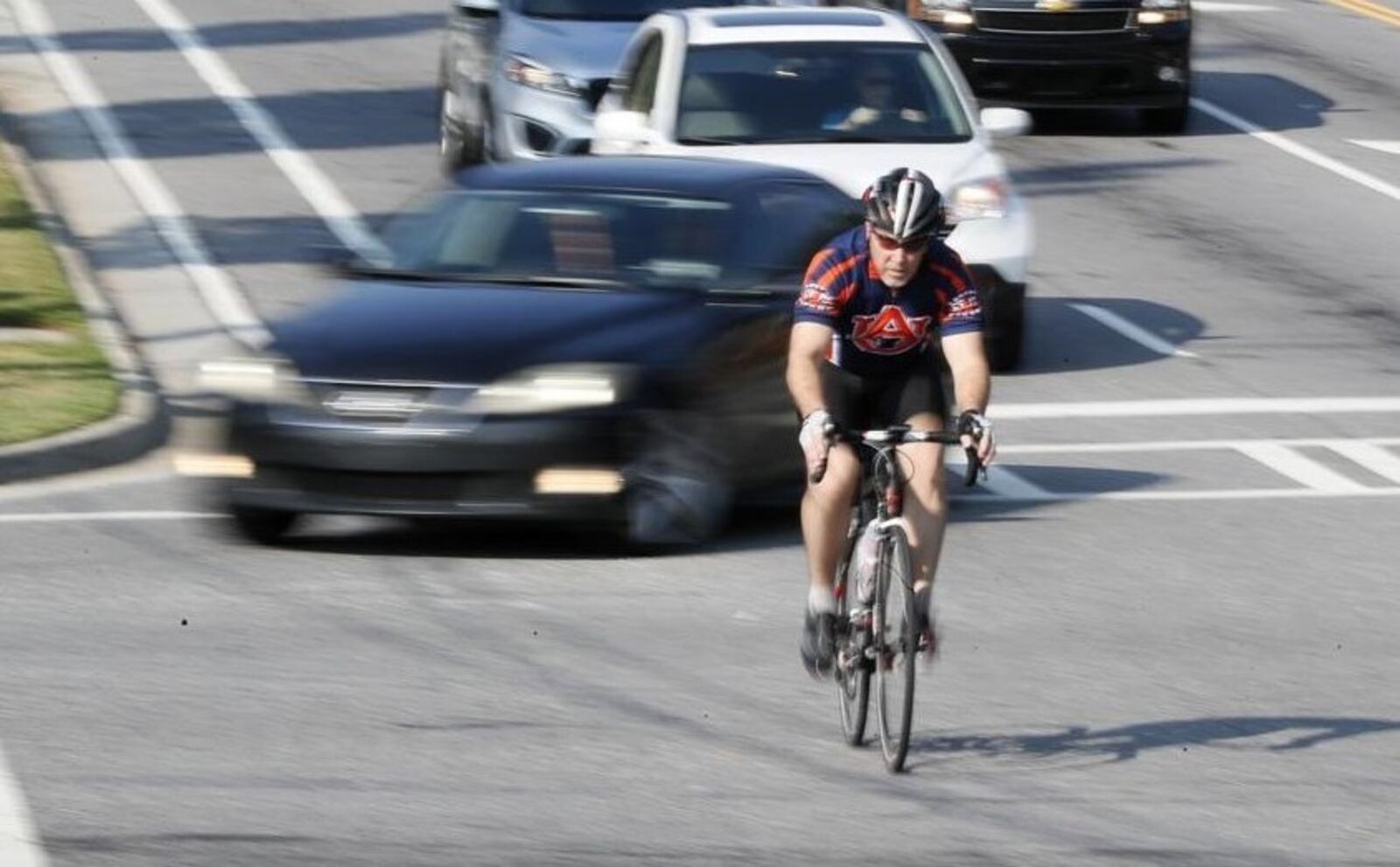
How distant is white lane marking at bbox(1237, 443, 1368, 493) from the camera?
14.5 metres

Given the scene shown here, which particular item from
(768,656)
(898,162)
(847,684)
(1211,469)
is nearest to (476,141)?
(898,162)

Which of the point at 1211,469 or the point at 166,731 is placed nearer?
the point at 166,731

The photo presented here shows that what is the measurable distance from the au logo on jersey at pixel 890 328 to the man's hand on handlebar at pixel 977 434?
46 cm

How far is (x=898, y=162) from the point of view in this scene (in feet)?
56.1

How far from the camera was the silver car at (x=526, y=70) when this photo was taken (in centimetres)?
2066

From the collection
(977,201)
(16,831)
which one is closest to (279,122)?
(977,201)

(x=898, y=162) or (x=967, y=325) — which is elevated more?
(x=967, y=325)

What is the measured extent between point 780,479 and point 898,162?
169 inches

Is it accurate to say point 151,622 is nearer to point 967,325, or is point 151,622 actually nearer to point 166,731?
point 166,731

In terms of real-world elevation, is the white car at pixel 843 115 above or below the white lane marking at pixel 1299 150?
above

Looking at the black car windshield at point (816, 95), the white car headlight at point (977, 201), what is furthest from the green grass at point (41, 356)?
the white car headlight at point (977, 201)

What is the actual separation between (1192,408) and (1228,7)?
2016 centimetres

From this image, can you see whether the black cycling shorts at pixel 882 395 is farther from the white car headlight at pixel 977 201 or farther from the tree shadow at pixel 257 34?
the tree shadow at pixel 257 34

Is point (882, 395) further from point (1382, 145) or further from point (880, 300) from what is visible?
point (1382, 145)
